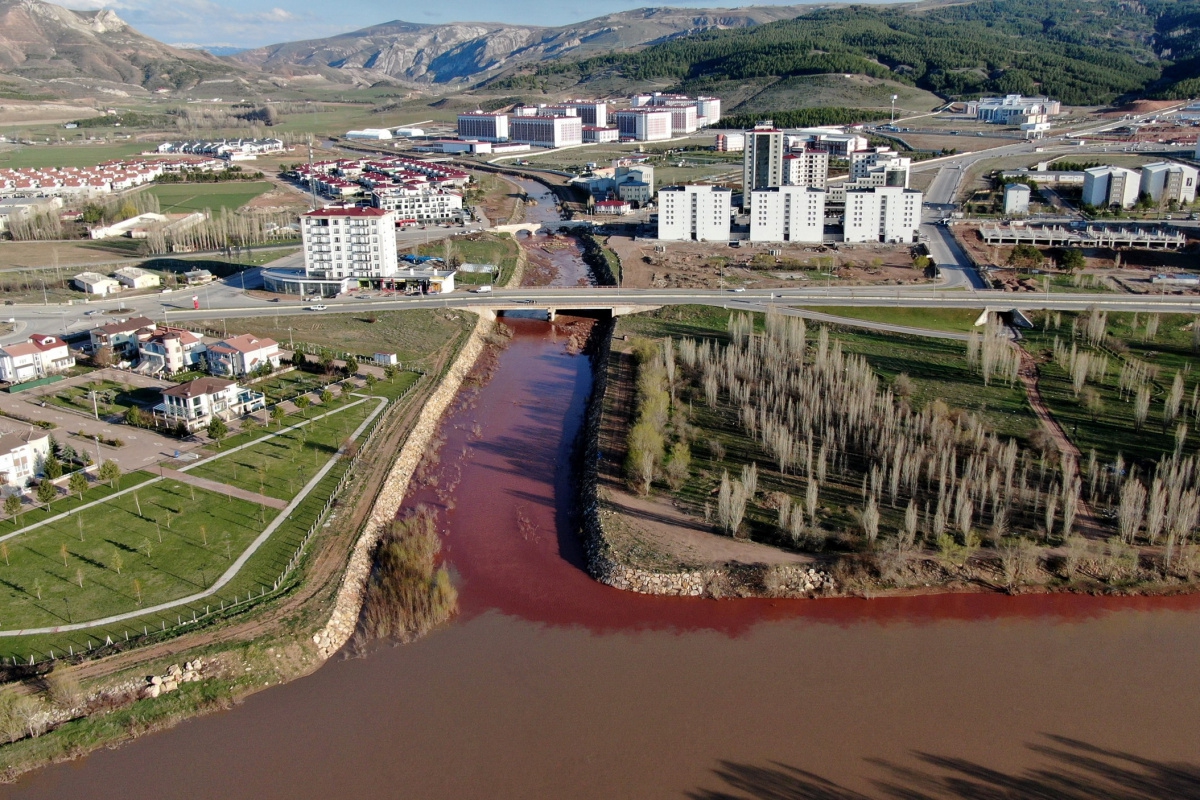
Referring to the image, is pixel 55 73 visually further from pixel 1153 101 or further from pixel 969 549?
pixel 969 549

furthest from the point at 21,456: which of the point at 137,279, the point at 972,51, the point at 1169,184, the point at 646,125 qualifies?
the point at 972,51

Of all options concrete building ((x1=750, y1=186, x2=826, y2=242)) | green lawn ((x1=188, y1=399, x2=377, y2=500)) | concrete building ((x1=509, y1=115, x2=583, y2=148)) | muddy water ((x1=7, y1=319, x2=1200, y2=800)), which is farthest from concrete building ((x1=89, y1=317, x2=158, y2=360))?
concrete building ((x1=509, y1=115, x2=583, y2=148))

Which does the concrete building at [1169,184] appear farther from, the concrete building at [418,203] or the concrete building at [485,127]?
the concrete building at [485,127]

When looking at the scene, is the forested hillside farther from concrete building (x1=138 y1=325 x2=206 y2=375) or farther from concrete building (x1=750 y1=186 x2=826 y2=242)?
concrete building (x1=138 y1=325 x2=206 y2=375)

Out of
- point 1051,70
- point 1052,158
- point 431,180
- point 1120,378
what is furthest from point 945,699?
point 1051,70

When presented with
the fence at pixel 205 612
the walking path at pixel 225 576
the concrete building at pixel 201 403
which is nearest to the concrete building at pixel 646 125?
the concrete building at pixel 201 403

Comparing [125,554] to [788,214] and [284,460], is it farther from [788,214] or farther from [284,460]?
Answer: [788,214]
